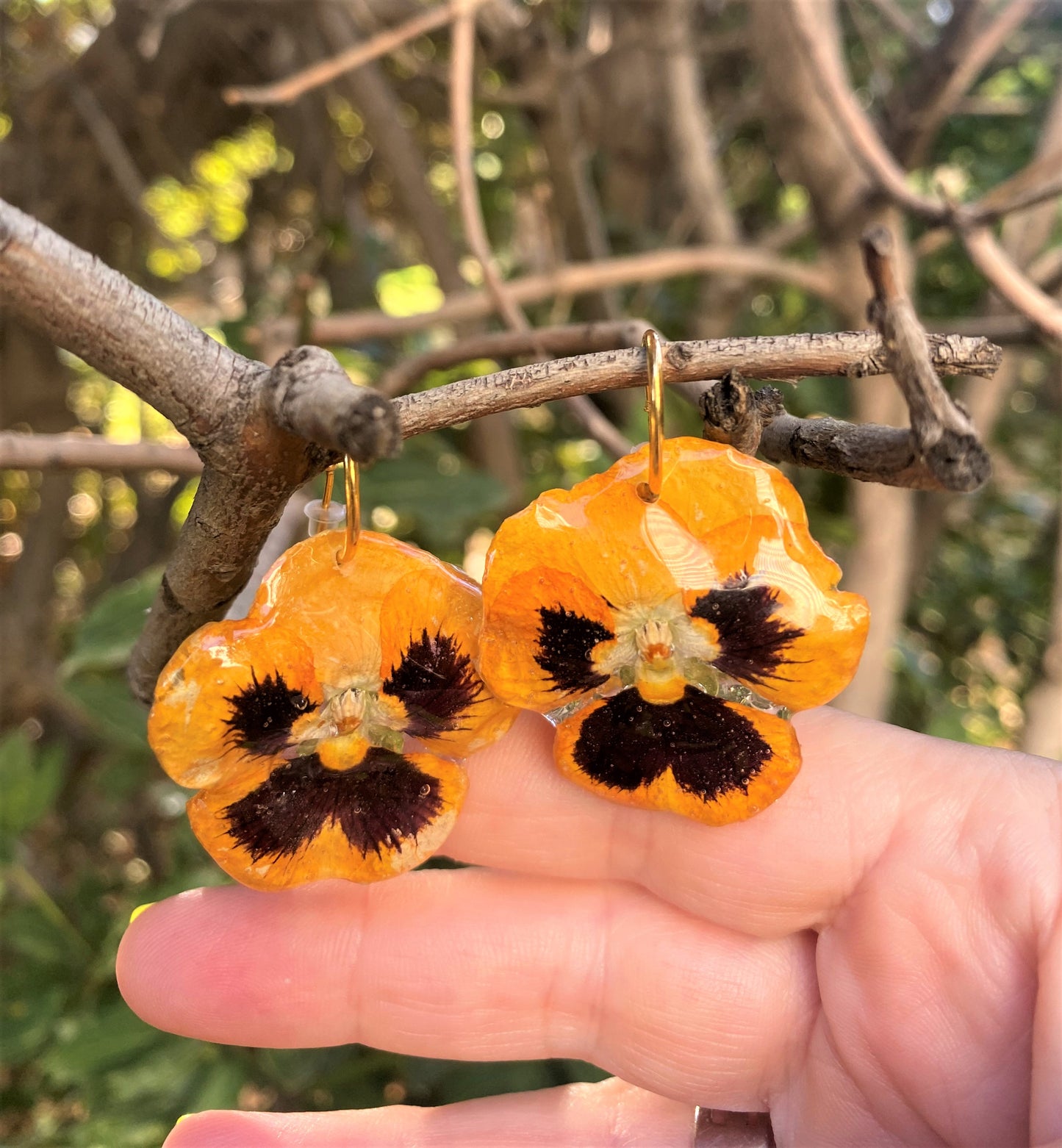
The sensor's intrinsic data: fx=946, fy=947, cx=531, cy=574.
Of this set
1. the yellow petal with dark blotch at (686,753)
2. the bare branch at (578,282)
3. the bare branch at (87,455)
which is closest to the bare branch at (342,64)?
the bare branch at (578,282)

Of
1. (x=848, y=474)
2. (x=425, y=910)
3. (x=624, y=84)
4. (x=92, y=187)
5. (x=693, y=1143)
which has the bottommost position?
(x=693, y=1143)

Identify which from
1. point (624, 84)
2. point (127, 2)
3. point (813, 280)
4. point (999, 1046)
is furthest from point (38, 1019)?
point (624, 84)

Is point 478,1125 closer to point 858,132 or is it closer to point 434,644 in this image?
point 434,644

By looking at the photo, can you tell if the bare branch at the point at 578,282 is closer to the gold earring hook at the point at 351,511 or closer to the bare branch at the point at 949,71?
the bare branch at the point at 949,71

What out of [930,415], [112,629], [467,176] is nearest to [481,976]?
Answer: [112,629]

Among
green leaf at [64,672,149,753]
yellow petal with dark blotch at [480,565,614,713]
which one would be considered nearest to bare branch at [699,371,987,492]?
yellow petal with dark blotch at [480,565,614,713]

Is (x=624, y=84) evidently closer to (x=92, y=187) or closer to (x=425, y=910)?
(x=92, y=187)

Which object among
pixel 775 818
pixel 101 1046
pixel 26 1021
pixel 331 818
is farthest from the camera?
pixel 26 1021

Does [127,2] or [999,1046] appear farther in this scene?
[127,2]
